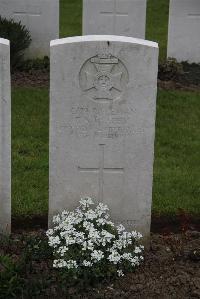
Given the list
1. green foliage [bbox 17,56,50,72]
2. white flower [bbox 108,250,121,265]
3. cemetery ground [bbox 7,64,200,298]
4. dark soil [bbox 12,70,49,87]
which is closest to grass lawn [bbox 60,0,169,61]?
green foliage [bbox 17,56,50,72]

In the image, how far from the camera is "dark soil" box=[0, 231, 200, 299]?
493 centimetres

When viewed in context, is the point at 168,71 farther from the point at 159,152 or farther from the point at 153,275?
the point at 153,275

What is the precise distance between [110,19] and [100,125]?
644cm

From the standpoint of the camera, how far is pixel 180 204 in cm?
655

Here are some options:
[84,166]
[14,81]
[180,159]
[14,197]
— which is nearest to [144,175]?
[84,166]

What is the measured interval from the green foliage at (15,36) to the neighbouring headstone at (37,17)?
17 cm

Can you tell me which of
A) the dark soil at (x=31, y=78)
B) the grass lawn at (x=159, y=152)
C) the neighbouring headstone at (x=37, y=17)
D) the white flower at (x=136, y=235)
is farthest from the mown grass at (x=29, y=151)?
the neighbouring headstone at (x=37, y=17)

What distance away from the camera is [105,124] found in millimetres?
5328

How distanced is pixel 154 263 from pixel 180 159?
7.96 feet

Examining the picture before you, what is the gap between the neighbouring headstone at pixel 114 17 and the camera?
446 inches

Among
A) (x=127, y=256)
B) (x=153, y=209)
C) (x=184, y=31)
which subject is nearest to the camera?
(x=127, y=256)

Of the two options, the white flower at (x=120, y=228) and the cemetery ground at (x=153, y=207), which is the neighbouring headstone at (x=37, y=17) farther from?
the white flower at (x=120, y=228)

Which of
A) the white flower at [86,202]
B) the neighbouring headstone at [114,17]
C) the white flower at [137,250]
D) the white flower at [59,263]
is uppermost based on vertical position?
the neighbouring headstone at [114,17]

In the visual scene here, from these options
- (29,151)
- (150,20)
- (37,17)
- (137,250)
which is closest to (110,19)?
(37,17)
